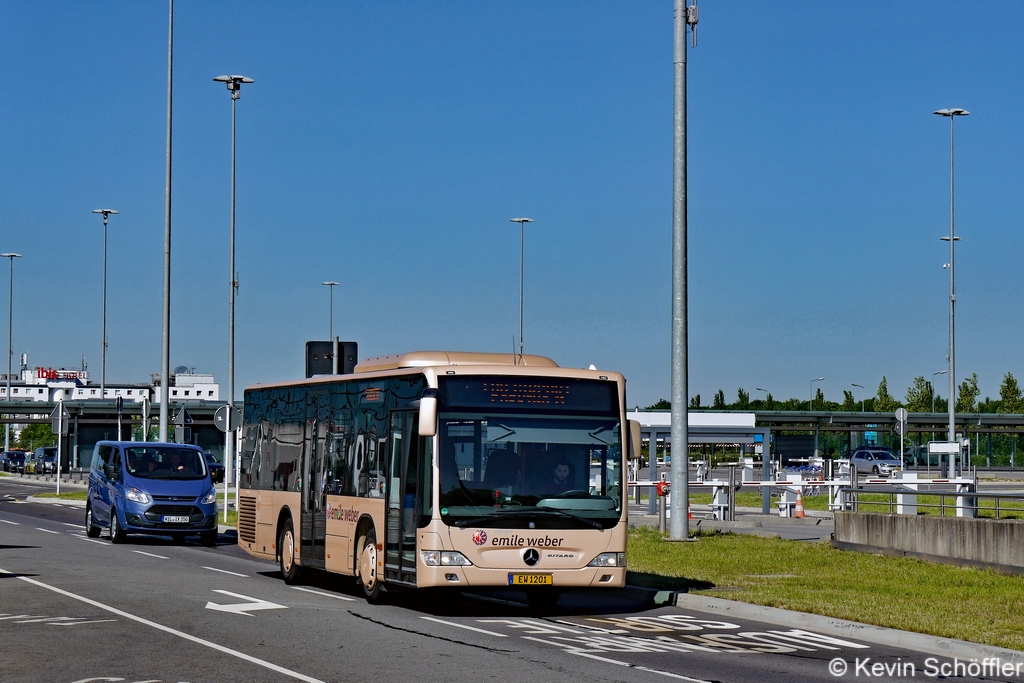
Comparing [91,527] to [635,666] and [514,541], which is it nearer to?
[514,541]

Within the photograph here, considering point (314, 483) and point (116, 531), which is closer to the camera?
point (314, 483)

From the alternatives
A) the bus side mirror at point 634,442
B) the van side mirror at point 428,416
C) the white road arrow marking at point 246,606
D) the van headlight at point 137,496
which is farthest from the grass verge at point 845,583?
the van headlight at point 137,496

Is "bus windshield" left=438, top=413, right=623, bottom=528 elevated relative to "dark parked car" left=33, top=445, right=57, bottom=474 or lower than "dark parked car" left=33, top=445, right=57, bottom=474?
elevated

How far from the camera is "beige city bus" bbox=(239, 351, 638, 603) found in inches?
605

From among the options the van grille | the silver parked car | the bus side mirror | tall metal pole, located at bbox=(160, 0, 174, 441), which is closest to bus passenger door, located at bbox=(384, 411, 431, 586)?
the bus side mirror

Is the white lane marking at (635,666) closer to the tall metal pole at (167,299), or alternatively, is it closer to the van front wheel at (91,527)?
the van front wheel at (91,527)

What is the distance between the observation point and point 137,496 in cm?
2770

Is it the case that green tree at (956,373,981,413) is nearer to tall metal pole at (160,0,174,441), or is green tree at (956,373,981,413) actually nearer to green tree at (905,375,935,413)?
green tree at (905,375,935,413)

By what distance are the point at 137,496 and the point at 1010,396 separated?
104 m

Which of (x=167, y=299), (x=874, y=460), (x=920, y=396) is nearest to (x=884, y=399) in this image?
(x=920, y=396)

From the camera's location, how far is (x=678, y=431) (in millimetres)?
26141

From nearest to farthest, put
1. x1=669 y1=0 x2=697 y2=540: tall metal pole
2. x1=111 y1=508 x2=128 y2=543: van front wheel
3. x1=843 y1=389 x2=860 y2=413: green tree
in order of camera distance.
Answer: x1=669 y1=0 x2=697 y2=540: tall metal pole → x1=111 y1=508 x2=128 y2=543: van front wheel → x1=843 y1=389 x2=860 y2=413: green tree

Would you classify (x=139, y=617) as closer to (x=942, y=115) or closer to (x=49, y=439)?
(x=942, y=115)

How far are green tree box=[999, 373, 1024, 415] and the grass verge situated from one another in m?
100
